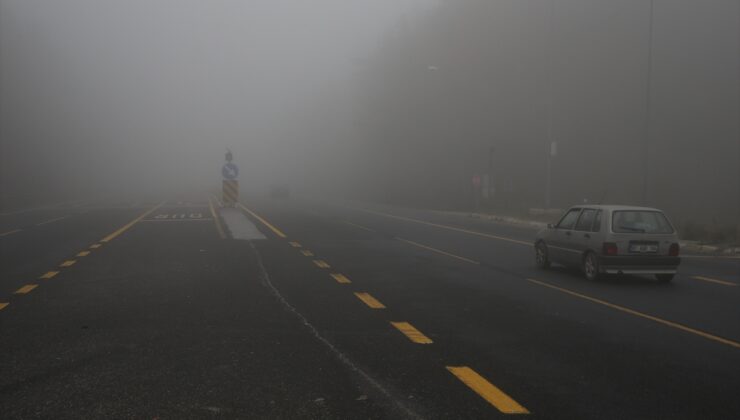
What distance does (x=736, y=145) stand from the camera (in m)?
54.2

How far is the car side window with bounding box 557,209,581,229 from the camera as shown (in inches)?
531

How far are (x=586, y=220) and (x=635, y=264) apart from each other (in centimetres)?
131

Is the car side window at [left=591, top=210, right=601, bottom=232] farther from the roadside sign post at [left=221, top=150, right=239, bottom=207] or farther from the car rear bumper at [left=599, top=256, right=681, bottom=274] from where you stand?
the roadside sign post at [left=221, top=150, right=239, bottom=207]

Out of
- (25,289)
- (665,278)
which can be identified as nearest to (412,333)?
(25,289)

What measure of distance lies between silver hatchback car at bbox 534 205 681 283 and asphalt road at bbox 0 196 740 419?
1.17ft

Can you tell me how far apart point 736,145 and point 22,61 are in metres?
86.2

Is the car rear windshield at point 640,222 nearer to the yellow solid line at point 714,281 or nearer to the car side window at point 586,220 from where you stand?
the car side window at point 586,220

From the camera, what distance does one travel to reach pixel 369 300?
31.8 feet

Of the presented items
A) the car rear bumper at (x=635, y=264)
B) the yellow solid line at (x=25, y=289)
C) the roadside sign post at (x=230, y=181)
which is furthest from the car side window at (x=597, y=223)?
the roadside sign post at (x=230, y=181)

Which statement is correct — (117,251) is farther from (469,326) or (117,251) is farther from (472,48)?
(472,48)

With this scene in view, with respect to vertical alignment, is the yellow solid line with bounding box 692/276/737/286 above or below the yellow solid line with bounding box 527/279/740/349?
below

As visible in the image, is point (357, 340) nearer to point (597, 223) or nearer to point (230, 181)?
point (597, 223)

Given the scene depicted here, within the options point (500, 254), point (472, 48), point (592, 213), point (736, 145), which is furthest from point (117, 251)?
point (472, 48)

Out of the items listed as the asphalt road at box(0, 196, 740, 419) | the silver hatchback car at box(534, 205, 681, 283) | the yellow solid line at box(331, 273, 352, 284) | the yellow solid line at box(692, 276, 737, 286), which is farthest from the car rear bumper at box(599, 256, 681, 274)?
the yellow solid line at box(331, 273, 352, 284)
